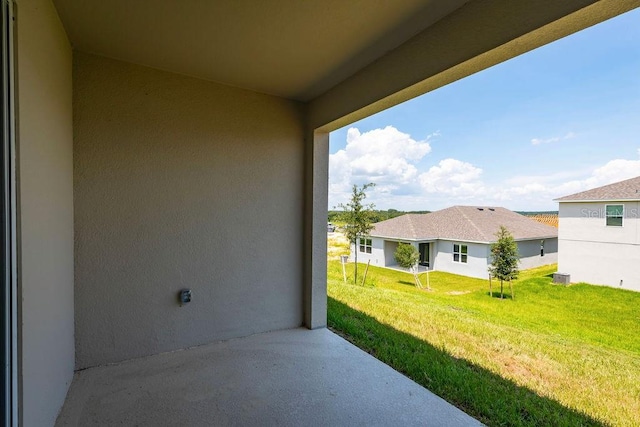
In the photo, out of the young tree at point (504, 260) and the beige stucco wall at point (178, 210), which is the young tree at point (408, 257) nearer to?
the young tree at point (504, 260)

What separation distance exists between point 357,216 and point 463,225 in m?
6.57

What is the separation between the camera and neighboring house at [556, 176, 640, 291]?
5.43 m

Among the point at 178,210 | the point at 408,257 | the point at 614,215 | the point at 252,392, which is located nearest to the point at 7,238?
the point at 178,210

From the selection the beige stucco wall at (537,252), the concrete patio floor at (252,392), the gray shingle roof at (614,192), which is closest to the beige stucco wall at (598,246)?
the gray shingle roof at (614,192)

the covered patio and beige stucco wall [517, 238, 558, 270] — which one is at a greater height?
the covered patio

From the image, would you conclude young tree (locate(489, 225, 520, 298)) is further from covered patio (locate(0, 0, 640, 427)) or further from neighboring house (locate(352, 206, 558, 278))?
covered patio (locate(0, 0, 640, 427))

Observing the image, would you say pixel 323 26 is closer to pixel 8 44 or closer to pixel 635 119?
pixel 8 44

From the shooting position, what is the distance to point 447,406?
1859 millimetres

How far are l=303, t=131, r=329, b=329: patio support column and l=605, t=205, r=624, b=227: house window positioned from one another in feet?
20.5

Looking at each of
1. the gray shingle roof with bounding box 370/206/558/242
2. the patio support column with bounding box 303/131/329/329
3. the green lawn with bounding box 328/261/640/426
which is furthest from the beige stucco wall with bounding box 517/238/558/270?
the patio support column with bounding box 303/131/329/329

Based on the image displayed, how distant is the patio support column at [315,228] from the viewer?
3.07 meters

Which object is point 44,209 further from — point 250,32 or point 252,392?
point 252,392

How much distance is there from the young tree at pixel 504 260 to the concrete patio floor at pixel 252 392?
742cm

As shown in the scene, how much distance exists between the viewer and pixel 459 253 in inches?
439
